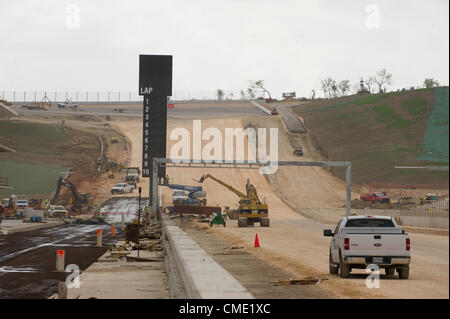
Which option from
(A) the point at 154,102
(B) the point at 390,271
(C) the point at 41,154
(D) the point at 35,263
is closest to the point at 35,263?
(D) the point at 35,263

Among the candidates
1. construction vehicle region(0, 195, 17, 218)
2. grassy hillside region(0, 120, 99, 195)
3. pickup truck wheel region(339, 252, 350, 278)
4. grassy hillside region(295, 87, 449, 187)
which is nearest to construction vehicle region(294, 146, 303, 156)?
grassy hillside region(295, 87, 449, 187)

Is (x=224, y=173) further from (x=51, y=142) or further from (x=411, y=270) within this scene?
(x=411, y=270)

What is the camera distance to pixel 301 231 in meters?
63.5

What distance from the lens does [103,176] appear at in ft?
400

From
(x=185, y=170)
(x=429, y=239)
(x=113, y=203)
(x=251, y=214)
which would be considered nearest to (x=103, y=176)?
(x=185, y=170)

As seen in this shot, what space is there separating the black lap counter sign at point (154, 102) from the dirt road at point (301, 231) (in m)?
10.9

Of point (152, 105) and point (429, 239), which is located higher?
point (152, 105)

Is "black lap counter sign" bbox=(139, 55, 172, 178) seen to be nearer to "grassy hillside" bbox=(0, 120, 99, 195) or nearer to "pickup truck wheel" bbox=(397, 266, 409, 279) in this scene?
"grassy hillside" bbox=(0, 120, 99, 195)

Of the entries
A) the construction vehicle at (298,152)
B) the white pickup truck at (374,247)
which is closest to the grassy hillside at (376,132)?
the construction vehicle at (298,152)

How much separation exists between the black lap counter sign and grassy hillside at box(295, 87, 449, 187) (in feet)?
114

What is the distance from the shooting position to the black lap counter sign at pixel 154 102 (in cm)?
9725

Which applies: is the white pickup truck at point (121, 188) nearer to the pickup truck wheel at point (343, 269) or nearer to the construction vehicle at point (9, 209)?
the construction vehicle at point (9, 209)

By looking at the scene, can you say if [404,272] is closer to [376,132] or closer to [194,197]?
[194,197]
